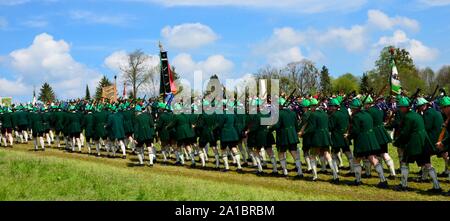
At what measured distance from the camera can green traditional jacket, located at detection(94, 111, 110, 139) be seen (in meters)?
24.5

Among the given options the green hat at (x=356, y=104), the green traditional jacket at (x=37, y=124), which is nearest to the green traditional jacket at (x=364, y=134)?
the green hat at (x=356, y=104)

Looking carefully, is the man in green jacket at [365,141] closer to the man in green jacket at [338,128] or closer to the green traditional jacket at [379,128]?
the green traditional jacket at [379,128]

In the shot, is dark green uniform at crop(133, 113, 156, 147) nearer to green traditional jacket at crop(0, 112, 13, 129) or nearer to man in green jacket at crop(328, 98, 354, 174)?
man in green jacket at crop(328, 98, 354, 174)

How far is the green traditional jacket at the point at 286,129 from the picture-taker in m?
16.1

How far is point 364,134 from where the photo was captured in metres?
14.0

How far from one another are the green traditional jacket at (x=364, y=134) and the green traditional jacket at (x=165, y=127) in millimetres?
8058

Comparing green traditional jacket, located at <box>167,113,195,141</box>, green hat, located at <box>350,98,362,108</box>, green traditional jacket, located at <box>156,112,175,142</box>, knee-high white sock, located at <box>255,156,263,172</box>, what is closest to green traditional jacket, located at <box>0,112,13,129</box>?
green traditional jacket, located at <box>156,112,175,142</box>

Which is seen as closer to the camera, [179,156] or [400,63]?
[179,156]

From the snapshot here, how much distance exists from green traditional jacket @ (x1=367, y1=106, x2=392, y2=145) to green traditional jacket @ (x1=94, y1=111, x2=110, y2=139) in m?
13.7
